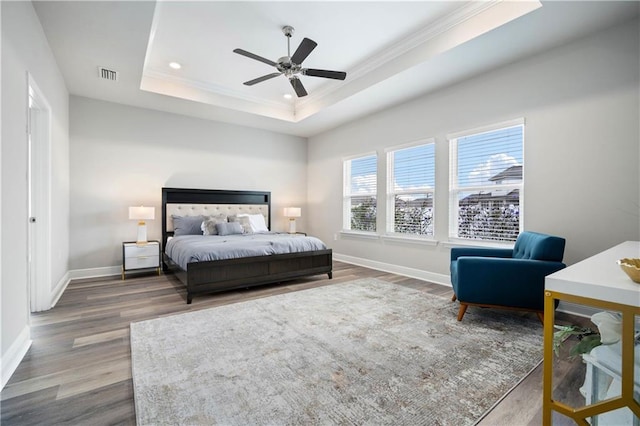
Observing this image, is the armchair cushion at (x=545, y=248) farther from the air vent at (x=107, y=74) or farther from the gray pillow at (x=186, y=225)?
the air vent at (x=107, y=74)

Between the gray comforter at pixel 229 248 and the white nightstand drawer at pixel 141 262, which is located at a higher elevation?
the gray comforter at pixel 229 248

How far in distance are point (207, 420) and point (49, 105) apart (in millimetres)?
3593

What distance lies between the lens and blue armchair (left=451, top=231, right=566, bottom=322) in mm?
2553

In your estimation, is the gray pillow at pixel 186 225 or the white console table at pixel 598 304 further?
the gray pillow at pixel 186 225

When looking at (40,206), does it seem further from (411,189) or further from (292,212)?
(411,189)

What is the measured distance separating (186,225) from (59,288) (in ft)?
5.91

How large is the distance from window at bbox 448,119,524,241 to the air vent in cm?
455

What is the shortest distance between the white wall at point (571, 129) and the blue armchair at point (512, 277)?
620mm

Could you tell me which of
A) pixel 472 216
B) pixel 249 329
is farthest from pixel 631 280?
pixel 472 216

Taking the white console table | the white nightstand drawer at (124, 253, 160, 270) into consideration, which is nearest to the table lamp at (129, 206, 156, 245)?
the white nightstand drawer at (124, 253, 160, 270)

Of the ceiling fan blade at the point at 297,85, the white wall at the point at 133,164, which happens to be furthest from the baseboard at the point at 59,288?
the ceiling fan blade at the point at 297,85

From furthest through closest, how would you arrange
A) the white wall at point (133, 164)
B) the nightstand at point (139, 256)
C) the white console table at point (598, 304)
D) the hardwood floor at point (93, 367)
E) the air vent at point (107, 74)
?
the white wall at point (133, 164)
the nightstand at point (139, 256)
the air vent at point (107, 74)
the hardwood floor at point (93, 367)
the white console table at point (598, 304)

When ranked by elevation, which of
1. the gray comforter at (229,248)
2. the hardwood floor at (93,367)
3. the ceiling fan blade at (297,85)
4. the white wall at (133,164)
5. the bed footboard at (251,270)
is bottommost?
the hardwood floor at (93,367)

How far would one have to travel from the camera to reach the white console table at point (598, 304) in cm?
95
